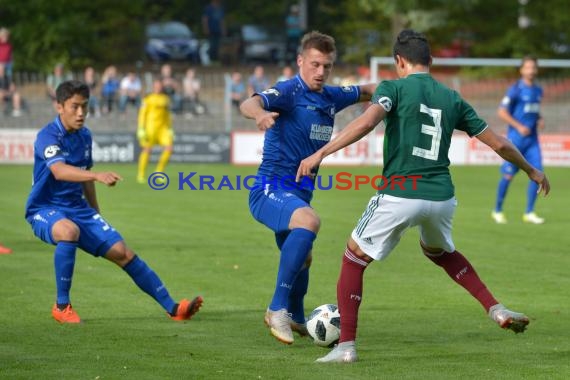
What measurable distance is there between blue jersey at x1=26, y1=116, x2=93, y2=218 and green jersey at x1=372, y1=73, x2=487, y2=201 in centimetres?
272

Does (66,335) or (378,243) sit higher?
(378,243)

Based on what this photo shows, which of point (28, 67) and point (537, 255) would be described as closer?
point (537, 255)

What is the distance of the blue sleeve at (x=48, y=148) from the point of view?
346 inches

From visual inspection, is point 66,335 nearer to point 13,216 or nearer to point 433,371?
point 433,371

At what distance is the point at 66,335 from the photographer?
823 cm

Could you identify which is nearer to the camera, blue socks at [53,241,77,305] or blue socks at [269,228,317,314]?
blue socks at [269,228,317,314]

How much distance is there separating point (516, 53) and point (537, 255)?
95.2 ft

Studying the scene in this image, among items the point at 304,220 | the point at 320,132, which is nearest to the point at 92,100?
the point at 320,132

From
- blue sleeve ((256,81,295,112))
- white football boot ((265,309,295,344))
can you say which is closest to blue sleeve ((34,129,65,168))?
blue sleeve ((256,81,295,112))

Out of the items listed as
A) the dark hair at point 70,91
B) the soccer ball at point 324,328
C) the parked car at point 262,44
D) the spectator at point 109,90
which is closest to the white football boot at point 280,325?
the soccer ball at point 324,328

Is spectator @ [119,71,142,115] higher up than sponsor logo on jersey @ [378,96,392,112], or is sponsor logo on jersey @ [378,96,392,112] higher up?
sponsor logo on jersey @ [378,96,392,112]

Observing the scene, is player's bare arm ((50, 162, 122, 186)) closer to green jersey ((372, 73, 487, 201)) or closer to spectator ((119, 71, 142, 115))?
green jersey ((372, 73, 487, 201))

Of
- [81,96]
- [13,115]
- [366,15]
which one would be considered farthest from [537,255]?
[366,15]

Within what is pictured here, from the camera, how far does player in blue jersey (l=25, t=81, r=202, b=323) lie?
8.83 metres
